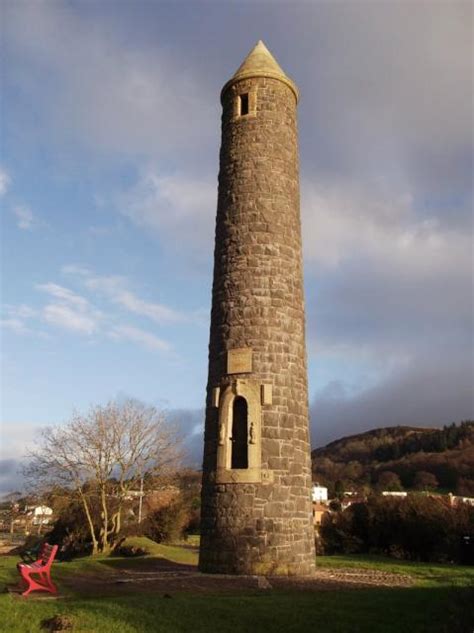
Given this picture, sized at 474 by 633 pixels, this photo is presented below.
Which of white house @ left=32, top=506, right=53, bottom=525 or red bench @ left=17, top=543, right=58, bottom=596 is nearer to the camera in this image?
red bench @ left=17, top=543, right=58, bottom=596

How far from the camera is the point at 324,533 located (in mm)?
23172

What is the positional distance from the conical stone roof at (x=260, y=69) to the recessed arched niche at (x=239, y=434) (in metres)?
8.28

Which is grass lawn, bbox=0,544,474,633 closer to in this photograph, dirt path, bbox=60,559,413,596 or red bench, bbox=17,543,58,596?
red bench, bbox=17,543,58,596

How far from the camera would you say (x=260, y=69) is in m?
16.0

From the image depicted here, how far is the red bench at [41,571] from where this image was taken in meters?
9.66

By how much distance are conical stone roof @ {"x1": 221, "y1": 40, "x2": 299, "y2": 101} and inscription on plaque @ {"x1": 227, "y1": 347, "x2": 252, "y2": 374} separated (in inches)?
296

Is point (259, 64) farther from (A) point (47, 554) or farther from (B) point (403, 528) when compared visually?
(B) point (403, 528)

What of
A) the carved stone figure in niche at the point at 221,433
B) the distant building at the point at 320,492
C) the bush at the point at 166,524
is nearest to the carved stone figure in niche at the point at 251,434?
the carved stone figure in niche at the point at 221,433

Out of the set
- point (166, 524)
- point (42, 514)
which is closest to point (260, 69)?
point (166, 524)

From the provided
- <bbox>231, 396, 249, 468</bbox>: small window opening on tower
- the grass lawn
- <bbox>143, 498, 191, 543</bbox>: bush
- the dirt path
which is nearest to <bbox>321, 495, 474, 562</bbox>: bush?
the dirt path

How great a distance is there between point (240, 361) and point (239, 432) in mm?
1608

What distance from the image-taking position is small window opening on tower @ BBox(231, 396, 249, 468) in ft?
44.4

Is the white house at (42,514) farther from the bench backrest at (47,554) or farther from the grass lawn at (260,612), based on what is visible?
the grass lawn at (260,612)

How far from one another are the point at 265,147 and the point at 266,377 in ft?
19.6
